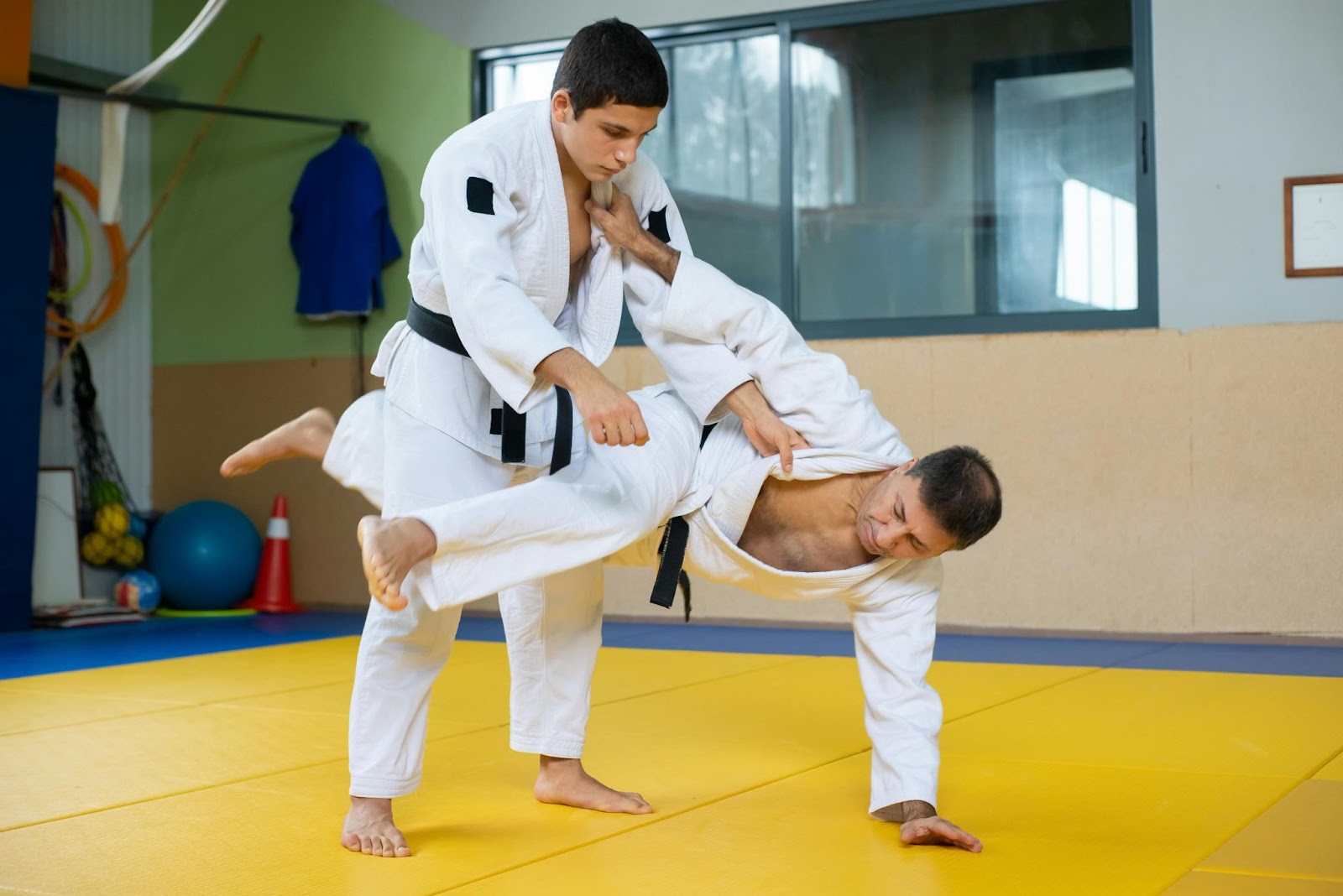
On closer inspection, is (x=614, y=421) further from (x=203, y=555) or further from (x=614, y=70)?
(x=203, y=555)

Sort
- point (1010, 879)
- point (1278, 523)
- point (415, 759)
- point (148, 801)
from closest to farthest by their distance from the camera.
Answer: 1. point (1010, 879)
2. point (415, 759)
3. point (148, 801)
4. point (1278, 523)

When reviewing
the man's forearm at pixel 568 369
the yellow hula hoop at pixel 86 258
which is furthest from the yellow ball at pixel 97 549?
the man's forearm at pixel 568 369

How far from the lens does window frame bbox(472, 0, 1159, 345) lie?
15.6ft

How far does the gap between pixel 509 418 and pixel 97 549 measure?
422 centimetres

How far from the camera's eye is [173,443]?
654cm

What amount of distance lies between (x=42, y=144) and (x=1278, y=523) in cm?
482

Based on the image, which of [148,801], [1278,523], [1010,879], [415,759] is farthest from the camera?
[1278,523]

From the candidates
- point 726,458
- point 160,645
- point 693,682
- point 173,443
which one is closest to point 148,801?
point 726,458

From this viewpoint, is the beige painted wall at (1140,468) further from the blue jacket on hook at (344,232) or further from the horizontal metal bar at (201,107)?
the horizontal metal bar at (201,107)

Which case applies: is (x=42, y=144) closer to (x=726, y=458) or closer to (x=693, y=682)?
(x=693, y=682)

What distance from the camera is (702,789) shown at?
2.47m

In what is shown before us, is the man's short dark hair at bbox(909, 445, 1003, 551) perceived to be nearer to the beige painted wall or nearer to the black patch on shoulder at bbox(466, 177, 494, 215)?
the black patch on shoulder at bbox(466, 177, 494, 215)

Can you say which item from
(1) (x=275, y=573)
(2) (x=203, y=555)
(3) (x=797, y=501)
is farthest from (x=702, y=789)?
(1) (x=275, y=573)

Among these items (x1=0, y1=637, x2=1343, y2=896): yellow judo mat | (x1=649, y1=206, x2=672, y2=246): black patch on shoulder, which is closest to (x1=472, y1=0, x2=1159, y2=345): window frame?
(x1=0, y1=637, x2=1343, y2=896): yellow judo mat
